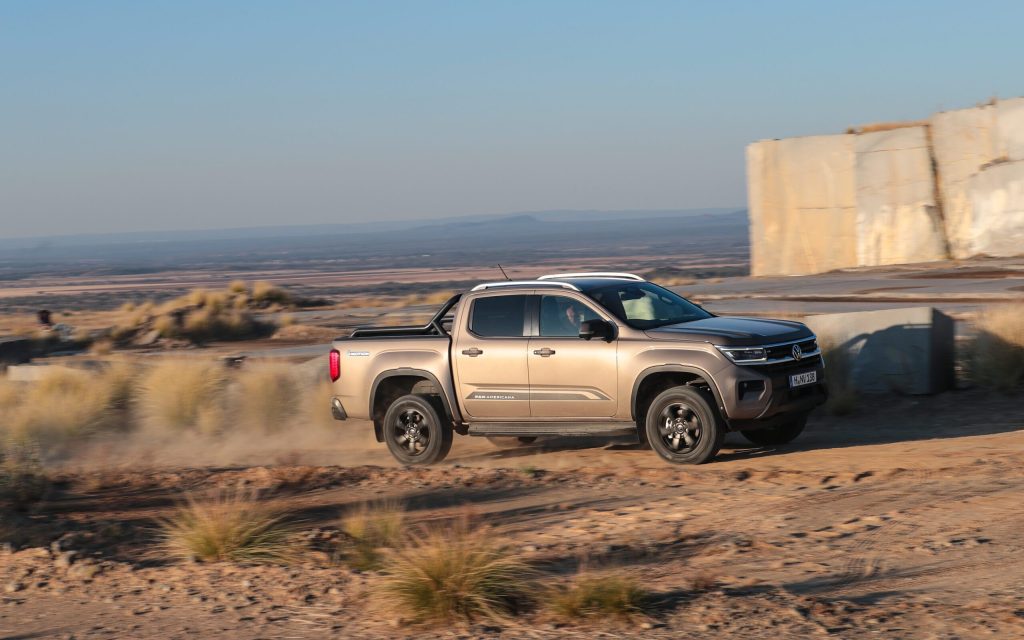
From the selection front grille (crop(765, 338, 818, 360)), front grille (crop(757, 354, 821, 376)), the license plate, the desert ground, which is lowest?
the desert ground

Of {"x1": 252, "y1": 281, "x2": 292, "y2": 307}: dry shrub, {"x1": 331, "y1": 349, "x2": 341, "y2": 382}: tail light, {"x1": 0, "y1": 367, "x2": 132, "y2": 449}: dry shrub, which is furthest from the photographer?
{"x1": 252, "y1": 281, "x2": 292, "y2": 307}: dry shrub

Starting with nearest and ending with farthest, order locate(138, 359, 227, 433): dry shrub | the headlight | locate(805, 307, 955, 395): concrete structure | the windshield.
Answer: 1. the headlight
2. the windshield
3. locate(805, 307, 955, 395): concrete structure
4. locate(138, 359, 227, 433): dry shrub

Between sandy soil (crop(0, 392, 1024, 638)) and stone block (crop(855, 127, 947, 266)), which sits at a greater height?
stone block (crop(855, 127, 947, 266))

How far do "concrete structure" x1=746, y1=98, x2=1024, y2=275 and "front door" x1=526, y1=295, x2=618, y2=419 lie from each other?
32626mm

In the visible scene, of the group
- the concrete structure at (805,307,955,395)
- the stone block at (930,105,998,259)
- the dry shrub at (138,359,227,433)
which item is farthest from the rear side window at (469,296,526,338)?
the stone block at (930,105,998,259)

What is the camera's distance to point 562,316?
40.0 feet

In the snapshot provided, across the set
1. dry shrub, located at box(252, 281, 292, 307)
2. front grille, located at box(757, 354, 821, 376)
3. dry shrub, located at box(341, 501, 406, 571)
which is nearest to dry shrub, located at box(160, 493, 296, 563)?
dry shrub, located at box(341, 501, 406, 571)

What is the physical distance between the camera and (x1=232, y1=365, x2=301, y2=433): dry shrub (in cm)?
1661

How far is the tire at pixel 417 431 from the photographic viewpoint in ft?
41.8

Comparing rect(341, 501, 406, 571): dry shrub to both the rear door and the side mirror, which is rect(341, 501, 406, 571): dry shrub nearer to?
the rear door

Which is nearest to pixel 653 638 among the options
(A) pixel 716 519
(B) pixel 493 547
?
(B) pixel 493 547

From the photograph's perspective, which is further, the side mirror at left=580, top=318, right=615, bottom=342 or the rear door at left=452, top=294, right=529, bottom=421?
the rear door at left=452, top=294, right=529, bottom=421

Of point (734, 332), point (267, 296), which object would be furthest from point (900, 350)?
point (267, 296)

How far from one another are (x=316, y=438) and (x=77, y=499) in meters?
4.35
